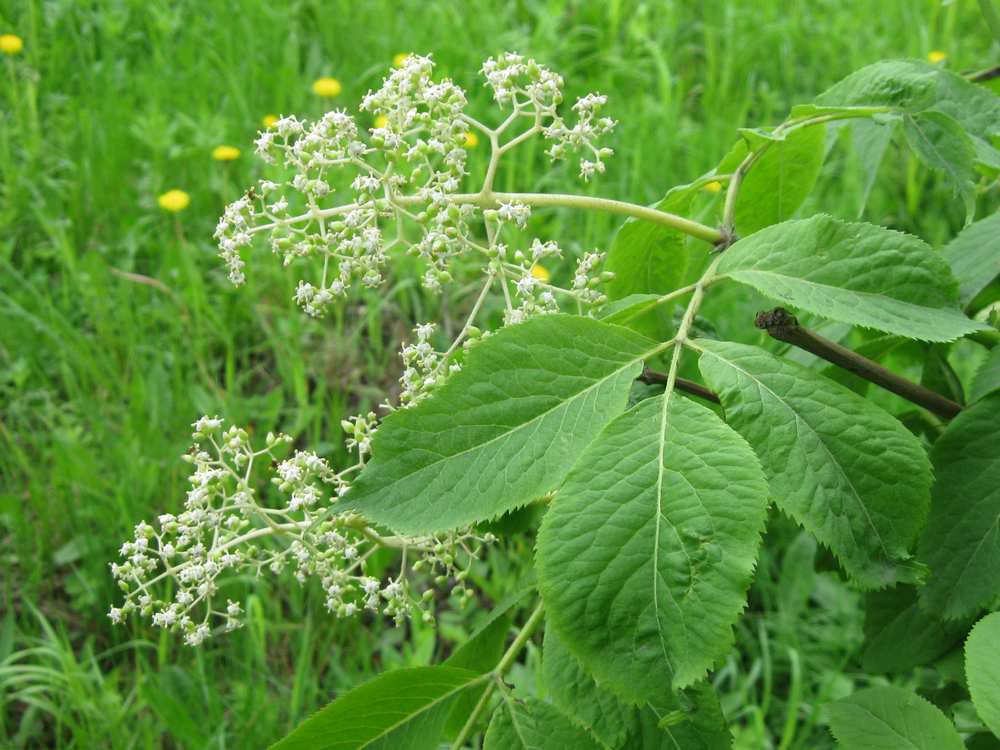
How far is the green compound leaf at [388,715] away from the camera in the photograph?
1.35 meters

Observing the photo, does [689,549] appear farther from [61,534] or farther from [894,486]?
[61,534]

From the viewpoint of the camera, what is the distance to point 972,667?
48.5 inches

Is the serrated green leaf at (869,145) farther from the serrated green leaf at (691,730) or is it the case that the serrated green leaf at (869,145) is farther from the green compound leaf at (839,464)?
the serrated green leaf at (691,730)

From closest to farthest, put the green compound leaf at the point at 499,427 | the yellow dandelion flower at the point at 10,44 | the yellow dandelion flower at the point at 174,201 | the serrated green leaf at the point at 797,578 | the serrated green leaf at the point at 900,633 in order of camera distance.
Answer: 1. the green compound leaf at the point at 499,427
2. the serrated green leaf at the point at 900,633
3. the serrated green leaf at the point at 797,578
4. the yellow dandelion flower at the point at 174,201
5. the yellow dandelion flower at the point at 10,44

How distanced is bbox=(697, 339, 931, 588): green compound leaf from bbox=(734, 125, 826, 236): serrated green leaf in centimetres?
45

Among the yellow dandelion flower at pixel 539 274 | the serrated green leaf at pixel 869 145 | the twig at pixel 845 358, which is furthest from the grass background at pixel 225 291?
the twig at pixel 845 358

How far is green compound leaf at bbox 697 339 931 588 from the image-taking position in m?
1.18

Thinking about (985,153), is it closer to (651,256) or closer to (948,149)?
(948,149)

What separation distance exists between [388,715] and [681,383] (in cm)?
53

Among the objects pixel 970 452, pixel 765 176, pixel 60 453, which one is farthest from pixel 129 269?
pixel 970 452

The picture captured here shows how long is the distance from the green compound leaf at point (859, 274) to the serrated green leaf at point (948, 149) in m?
0.21

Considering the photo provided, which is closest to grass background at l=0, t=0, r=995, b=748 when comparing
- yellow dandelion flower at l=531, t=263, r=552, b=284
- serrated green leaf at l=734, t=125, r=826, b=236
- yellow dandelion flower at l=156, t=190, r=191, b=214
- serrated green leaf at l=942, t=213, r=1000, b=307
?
yellow dandelion flower at l=156, t=190, r=191, b=214

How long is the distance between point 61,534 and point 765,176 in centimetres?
250

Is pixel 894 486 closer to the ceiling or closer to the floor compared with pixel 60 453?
closer to the ceiling
